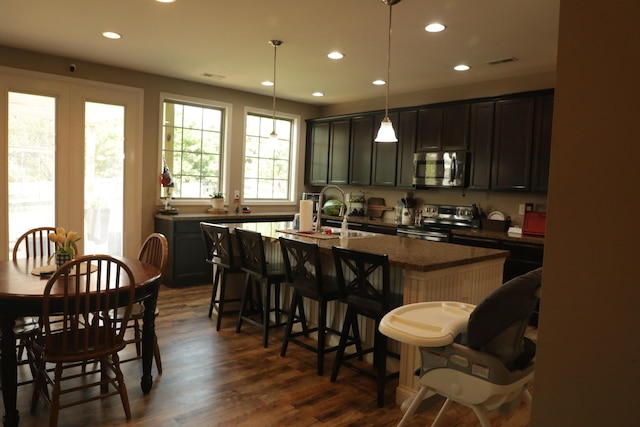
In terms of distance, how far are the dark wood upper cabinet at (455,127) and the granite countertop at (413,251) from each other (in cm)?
195

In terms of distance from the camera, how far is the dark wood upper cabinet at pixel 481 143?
484 cm

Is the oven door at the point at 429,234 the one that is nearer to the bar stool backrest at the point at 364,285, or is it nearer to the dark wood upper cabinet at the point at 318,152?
the dark wood upper cabinet at the point at 318,152

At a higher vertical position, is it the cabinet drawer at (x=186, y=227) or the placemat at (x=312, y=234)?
the placemat at (x=312, y=234)

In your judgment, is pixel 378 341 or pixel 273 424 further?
pixel 378 341

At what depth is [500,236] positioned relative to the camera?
14.8ft

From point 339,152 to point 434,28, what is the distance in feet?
10.4

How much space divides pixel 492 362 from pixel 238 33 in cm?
325

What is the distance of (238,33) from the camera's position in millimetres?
3805

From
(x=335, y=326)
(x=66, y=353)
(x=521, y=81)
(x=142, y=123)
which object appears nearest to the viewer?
(x=66, y=353)

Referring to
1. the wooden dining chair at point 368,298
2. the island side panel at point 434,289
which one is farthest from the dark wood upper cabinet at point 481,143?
the wooden dining chair at point 368,298

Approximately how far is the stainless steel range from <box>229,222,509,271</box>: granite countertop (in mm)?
1399

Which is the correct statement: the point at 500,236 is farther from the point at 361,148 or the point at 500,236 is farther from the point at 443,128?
the point at 361,148

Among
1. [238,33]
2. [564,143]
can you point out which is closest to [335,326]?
[238,33]

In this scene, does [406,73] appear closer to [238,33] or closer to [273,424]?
[238,33]
